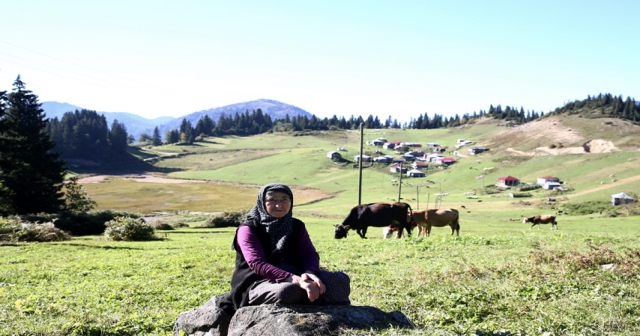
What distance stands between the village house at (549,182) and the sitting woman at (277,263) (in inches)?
3710

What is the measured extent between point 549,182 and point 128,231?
282ft

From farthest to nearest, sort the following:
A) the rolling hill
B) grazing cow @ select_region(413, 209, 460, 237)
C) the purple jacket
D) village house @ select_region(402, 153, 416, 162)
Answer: village house @ select_region(402, 153, 416, 162) → the rolling hill → grazing cow @ select_region(413, 209, 460, 237) → the purple jacket

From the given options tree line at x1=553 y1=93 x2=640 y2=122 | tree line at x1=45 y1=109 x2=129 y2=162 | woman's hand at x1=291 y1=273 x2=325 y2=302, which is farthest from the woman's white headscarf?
tree line at x1=553 y1=93 x2=640 y2=122

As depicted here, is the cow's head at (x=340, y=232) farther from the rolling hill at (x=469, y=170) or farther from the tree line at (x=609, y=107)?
the tree line at (x=609, y=107)

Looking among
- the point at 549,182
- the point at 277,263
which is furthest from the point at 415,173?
the point at 277,263

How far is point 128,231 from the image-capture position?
27.6 metres

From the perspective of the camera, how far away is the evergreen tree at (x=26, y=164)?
41719 mm

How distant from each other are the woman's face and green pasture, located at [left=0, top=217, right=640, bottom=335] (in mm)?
1853

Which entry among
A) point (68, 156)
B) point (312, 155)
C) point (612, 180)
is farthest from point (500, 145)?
point (68, 156)

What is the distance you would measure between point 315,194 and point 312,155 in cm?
6288

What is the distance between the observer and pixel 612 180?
285 feet

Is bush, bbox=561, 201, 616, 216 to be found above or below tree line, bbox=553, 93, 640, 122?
below

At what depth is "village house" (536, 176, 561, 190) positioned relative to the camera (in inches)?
3575

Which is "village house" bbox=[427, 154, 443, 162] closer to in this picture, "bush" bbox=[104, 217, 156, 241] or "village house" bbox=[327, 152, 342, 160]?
"village house" bbox=[327, 152, 342, 160]
